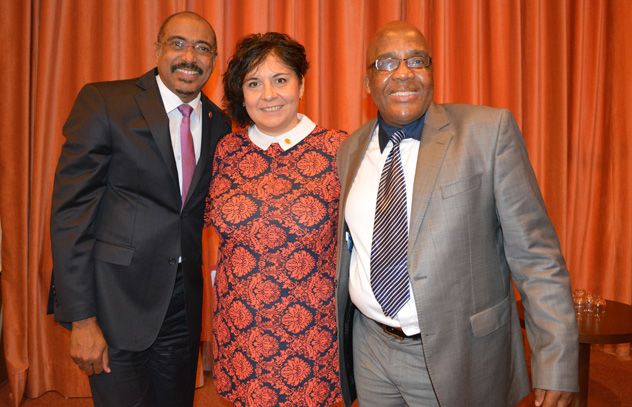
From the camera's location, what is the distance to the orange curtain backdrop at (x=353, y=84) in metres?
3.23

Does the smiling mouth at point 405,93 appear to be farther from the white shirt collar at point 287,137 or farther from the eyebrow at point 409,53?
the white shirt collar at point 287,137

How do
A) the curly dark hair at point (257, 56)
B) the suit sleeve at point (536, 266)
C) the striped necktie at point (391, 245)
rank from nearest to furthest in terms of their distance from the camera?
the suit sleeve at point (536, 266) < the striped necktie at point (391, 245) < the curly dark hair at point (257, 56)

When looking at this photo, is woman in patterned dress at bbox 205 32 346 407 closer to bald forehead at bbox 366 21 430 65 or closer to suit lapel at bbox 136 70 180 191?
suit lapel at bbox 136 70 180 191

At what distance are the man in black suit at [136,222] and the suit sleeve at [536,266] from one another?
44.8 inches

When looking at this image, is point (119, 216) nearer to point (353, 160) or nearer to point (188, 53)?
point (188, 53)

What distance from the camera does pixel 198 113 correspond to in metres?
2.15

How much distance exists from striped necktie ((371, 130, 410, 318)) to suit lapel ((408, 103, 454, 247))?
6cm

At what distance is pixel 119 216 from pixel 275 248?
0.58 metres

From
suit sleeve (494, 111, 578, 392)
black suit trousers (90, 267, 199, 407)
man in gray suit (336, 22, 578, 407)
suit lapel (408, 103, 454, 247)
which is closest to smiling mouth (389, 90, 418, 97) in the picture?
man in gray suit (336, 22, 578, 407)

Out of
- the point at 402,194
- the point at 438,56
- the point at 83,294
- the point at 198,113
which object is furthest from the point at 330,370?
the point at 438,56

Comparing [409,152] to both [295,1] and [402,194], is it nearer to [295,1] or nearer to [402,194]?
[402,194]

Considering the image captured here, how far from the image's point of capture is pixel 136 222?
1.88m

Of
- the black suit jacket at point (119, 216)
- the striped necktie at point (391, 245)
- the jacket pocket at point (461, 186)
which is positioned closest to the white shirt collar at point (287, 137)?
the black suit jacket at point (119, 216)

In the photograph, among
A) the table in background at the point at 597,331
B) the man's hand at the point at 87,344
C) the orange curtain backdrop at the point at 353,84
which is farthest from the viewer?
the orange curtain backdrop at the point at 353,84
